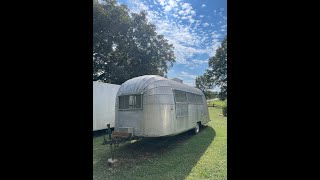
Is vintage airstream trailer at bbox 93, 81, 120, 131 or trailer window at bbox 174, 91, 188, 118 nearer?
trailer window at bbox 174, 91, 188, 118

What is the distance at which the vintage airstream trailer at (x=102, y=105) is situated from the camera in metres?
5.35

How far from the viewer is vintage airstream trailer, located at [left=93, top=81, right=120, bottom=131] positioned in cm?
535

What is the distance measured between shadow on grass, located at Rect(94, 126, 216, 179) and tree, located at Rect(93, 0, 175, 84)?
3413mm

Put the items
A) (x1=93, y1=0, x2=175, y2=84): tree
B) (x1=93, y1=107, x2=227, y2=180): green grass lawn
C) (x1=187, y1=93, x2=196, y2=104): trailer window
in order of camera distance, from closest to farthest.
Result: (x1=93, y1=107, x2=227, y2=180): green grass lawn, (x1=187, y1=93, x2=196, y2=104): trailer window, (x1=93, y1=0, x2=175, y2=84): tree

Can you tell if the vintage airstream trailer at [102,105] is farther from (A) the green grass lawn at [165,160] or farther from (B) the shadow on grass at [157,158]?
(B) the shadow on grass at [157,158]

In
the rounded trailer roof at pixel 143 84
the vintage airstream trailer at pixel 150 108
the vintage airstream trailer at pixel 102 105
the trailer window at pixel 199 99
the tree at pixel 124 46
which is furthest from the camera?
the tree at pixel 124 46

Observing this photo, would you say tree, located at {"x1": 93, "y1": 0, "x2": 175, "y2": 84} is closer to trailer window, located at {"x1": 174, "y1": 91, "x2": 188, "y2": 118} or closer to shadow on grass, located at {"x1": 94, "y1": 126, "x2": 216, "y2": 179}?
trailer window, located at {"x1": 174, "y1": 91, "x2": 188, "y2": 118}

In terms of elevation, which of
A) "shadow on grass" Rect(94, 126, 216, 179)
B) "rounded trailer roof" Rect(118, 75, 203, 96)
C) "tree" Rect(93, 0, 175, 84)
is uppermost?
"tree" Rect(93, 0, 175, 84)

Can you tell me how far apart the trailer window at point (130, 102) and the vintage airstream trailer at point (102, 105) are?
4.53 ft

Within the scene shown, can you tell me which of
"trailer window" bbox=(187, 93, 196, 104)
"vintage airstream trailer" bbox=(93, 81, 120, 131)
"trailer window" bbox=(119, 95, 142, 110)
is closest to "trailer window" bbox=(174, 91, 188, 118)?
"trailer window" bbox=(187, 93, 196, 104)

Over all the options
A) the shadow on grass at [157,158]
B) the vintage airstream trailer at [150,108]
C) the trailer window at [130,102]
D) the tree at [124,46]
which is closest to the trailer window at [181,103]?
the vintage airstream trailer at [150,108]
